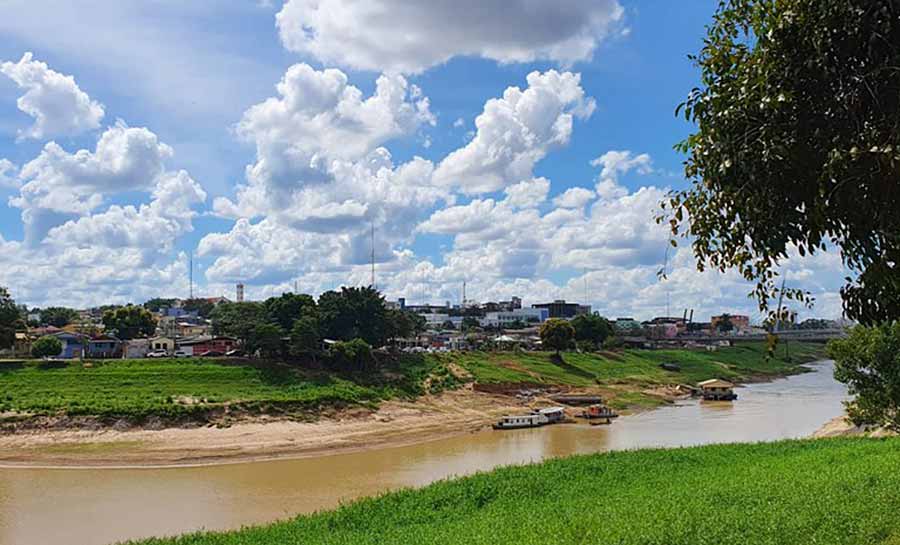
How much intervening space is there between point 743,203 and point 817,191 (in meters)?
0.69

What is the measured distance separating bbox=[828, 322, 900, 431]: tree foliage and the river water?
1677 cm

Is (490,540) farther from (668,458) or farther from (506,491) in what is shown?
(668,458)

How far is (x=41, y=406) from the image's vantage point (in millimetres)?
51781

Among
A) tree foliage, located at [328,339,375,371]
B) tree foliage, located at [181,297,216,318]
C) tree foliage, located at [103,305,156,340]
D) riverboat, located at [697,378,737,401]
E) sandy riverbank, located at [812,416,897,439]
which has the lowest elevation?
riverboat, located at [697,378,737,401]

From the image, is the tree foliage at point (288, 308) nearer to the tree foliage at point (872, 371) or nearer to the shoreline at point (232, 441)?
the shoreline at point (232, 441)

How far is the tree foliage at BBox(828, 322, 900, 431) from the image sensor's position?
2695 centimetres

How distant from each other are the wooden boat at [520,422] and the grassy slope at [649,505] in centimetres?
2588

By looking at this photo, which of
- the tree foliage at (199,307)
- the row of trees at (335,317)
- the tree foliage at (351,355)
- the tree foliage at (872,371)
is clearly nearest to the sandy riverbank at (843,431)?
the tree foliage at (872,371)

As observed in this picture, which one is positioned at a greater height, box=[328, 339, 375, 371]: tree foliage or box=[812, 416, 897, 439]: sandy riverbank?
box=[328, 339, 375, 371]: tree foliage

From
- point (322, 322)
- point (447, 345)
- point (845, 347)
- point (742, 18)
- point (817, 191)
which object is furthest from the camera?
point (447, 345)

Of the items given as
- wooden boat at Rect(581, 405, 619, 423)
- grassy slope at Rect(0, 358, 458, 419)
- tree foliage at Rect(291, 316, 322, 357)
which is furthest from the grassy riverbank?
wooden boat at Rect(581, 405, 619, 423)

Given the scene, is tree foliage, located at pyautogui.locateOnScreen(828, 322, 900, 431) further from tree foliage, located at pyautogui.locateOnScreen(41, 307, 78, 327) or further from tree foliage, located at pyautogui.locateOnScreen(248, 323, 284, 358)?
tree foliage, located at pyautogui.locateOnScreen(41, 307, 78, 327)

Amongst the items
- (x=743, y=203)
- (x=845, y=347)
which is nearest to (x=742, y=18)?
(x=743, y=203)

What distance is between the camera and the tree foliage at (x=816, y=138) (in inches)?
278
